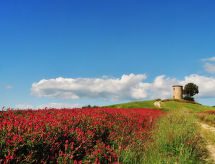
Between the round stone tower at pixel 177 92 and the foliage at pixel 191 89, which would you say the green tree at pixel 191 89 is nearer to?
the foliage at pixel 191 89

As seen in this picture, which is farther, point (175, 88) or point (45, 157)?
point (175, 88)

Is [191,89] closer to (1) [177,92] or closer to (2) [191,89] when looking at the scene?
(2) [191,89]

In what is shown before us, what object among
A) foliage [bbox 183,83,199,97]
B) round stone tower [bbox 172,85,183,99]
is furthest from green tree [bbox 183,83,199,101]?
round stone tower [bbox 172,85,183,99]

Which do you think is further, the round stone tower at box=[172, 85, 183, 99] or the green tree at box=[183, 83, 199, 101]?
the green tree at box=[183, 83, 199, 101]

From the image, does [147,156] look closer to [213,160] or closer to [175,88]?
[213,160]

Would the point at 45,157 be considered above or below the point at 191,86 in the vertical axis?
below

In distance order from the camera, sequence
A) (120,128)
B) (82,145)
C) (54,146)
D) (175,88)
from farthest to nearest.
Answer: (175,88) → (120,128) → (82,145) → (54,146)

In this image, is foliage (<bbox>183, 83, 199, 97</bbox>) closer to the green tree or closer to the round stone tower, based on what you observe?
the green tree

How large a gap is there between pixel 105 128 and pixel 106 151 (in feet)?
7.02

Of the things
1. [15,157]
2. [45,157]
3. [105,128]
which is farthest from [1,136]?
[105,128]

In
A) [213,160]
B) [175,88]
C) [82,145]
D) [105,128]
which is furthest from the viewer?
[175,88]

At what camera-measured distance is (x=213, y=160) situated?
655 centimetres

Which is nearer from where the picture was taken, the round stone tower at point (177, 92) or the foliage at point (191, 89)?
the round stone tower at point (177, 92)

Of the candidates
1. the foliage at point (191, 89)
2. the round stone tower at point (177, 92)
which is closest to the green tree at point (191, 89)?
the foliage at point (191, 89)
